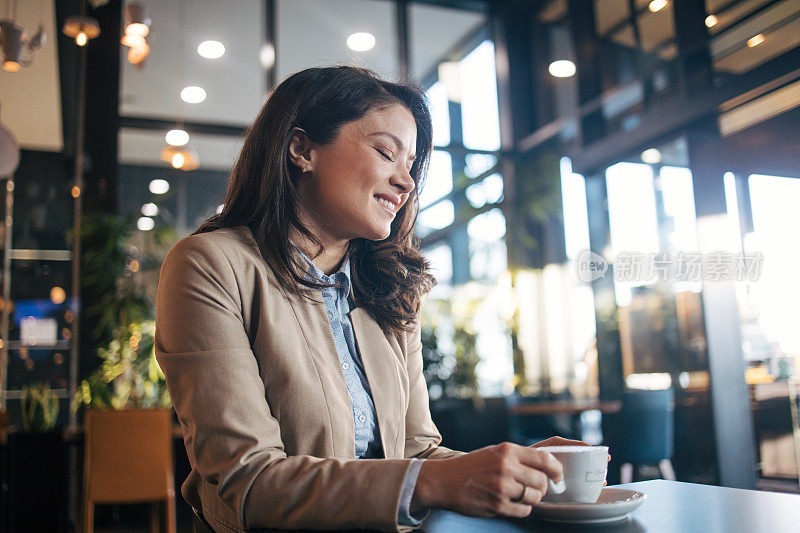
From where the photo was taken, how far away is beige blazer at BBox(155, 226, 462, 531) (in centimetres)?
84

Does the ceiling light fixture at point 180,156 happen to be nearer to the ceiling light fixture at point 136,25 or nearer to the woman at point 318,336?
the ceiling light fixture at point 136,25

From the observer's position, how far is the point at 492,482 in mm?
779

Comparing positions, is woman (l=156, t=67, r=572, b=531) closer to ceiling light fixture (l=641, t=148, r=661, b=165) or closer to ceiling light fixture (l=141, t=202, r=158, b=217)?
ceiling light fixture (l=641, t=148, r=661, b=165)

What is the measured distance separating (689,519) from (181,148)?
5.49 m

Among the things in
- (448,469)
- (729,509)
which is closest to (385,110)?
(448,469)

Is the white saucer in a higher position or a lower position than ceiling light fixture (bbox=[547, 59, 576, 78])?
lower

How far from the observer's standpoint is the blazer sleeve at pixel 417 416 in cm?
134

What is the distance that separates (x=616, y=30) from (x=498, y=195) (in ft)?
6.15

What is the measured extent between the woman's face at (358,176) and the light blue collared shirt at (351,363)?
0.09 m

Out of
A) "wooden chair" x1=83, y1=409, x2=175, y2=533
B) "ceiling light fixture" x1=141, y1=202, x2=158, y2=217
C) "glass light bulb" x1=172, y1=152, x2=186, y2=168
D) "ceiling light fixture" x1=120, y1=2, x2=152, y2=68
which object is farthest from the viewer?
"ceiling light fixture" x1=141, y1=202, x2=158, y2=217

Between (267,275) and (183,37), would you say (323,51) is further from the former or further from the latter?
(267,275)

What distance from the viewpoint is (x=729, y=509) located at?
33.5 inches

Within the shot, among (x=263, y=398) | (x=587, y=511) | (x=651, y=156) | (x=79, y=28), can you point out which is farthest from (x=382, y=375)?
(x=651, y=156)

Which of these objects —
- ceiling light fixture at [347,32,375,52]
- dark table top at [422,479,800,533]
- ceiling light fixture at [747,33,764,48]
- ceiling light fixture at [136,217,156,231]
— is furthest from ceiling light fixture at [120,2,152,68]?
dark table top at [422,479,800,533]
